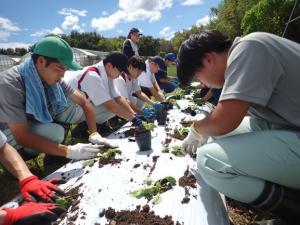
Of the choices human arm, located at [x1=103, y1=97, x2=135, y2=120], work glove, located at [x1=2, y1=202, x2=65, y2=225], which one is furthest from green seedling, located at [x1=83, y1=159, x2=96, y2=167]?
human arm, located at [x1=103, y1=97, x2=135, y2=120]

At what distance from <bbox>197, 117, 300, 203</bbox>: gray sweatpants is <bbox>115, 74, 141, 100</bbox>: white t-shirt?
12.0 feet

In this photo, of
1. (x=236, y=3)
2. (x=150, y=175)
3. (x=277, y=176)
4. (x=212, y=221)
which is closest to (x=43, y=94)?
(x=150, y=175)

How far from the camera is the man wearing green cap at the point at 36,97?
104 inches

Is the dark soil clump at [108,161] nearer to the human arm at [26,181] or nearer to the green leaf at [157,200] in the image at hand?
the human arm at [26,181]

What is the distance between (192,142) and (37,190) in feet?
4.28

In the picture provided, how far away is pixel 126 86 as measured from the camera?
5672 mm

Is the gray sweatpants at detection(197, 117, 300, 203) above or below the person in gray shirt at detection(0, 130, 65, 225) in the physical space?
above

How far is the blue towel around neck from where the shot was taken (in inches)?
107

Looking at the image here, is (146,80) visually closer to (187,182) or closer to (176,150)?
(176,150)

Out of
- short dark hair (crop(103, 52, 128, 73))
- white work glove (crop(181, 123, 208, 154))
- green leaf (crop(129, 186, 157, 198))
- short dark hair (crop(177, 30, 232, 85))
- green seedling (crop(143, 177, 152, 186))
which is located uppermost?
short dark hair (crop(177, 30, 232, 85))

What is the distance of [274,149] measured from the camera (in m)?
1.65

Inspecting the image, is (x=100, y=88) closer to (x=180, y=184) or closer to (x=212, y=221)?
(x=180, y=184)

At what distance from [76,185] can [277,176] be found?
1507mm

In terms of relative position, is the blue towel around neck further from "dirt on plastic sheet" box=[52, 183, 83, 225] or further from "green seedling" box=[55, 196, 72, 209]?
"green seedling" box=[55, 196, 72, 209]
